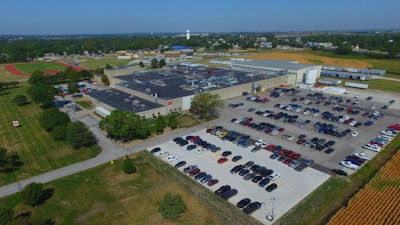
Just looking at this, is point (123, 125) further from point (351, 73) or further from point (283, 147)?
point (351, 73)

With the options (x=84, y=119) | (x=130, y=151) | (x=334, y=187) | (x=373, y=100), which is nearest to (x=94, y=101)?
(x=84, y=119)

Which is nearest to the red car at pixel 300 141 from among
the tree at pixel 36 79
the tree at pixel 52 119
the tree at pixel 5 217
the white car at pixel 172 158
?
the white car at pixel 172 158

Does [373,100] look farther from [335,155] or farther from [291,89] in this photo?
[335,155]

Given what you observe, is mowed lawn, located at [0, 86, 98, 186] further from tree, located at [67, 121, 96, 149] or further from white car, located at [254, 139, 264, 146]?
white car, located at [254, 139, 264, 146]

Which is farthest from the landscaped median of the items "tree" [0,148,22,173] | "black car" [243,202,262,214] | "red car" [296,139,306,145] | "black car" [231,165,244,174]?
"tree" [0,148,22,173]

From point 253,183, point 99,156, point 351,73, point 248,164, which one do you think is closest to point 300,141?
point 248,164

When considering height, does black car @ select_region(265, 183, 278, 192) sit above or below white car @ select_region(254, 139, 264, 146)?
below
